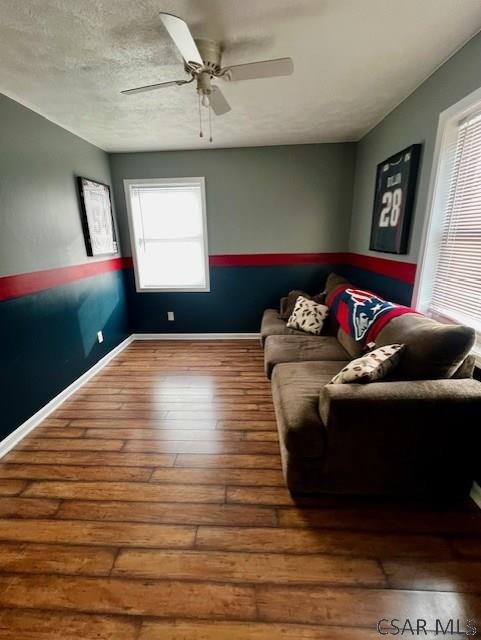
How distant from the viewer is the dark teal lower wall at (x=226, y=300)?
374cm

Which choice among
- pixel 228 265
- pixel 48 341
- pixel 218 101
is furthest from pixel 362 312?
pixel 48 341

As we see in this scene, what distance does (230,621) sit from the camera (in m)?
1.05

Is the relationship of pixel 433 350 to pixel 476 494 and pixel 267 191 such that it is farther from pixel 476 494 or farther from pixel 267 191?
pixel 267 191

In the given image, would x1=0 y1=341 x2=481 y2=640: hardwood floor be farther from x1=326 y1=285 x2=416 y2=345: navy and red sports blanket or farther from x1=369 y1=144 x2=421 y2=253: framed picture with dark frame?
x1=369 y1=144 x2=421 y2=253: framed picture with dark frame

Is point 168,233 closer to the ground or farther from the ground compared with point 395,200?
closer to the ground

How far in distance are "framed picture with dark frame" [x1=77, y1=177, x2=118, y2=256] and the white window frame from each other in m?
3.16

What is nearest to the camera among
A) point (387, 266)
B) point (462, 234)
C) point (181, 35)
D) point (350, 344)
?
point (181, 35)

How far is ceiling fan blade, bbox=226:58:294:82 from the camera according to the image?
1425 mm

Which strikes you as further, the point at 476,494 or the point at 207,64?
the point at 207,64

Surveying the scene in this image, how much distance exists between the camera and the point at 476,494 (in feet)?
4.92

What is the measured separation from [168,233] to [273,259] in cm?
147

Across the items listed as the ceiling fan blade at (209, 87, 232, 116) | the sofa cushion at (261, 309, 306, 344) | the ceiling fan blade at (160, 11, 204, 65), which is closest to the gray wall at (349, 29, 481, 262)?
the sofa cushion at (261, 309, 306, 344)

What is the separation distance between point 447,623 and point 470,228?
1.94 meters

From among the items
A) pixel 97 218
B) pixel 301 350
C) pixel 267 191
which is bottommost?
pixel 301 350
